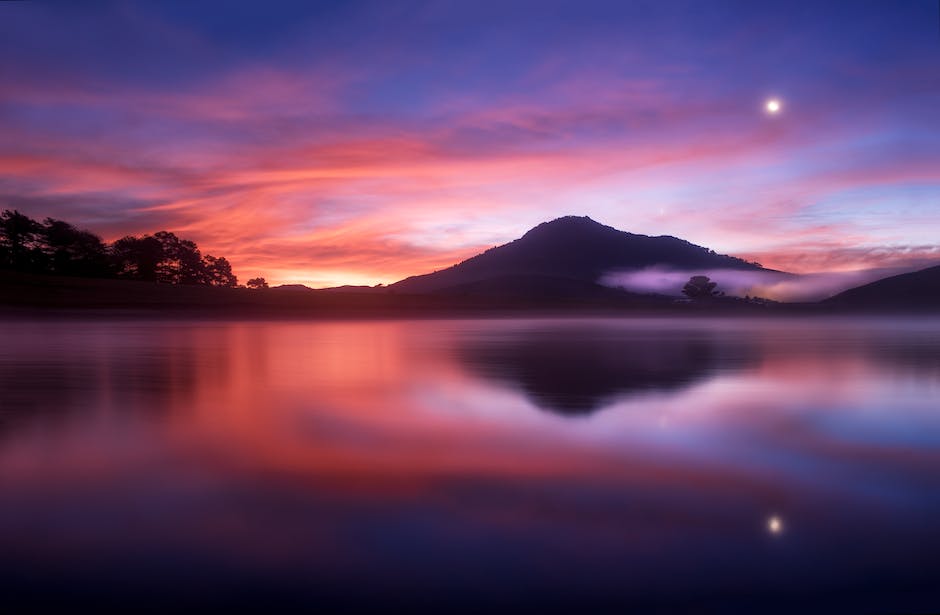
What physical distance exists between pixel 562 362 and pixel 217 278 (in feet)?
253

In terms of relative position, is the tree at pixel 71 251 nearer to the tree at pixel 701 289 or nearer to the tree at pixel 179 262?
the tree at pixel 179 262

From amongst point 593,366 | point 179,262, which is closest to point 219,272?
point 179,262

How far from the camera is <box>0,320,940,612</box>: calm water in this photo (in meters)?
3.49

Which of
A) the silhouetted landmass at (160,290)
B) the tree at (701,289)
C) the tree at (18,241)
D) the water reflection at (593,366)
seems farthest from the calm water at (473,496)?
the tree at (701,289)

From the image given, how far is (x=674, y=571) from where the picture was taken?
12.0ft

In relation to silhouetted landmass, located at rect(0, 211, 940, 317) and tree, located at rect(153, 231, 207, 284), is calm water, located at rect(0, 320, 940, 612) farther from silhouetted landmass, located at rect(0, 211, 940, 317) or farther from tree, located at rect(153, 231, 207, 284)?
tree, located at rect(153, 231, 207, 284)

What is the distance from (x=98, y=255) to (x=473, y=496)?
7934cm

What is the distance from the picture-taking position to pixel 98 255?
2889 inches

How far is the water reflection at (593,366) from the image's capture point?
10095mm

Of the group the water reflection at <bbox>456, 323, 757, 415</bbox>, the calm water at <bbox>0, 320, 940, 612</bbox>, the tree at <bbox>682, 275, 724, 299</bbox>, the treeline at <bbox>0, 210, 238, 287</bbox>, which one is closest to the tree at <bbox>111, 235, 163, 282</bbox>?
the treeline at <bbox>0, 210, 238, 287</bbox>

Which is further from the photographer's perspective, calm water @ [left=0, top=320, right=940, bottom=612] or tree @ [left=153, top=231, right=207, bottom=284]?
tree @ [left=153, top=231, right=207, bottom=284]

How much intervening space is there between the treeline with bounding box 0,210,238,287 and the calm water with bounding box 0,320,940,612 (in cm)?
7000

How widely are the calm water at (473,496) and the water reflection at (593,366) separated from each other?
20 centimetres

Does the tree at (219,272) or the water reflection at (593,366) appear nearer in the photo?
the water reflection at (593,366)
